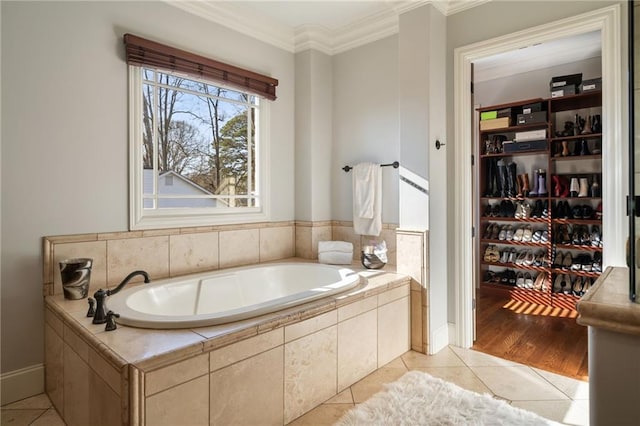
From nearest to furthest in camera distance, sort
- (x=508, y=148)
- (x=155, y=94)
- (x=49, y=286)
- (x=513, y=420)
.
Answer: (x=513, y=420)
(x=49, y=286)
(x=155, y=94)
(x=508, y=148)

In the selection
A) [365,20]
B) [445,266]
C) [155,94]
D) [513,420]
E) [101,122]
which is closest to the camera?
[513,420]

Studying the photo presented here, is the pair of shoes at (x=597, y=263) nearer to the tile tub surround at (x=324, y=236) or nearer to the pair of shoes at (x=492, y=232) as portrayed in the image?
the pair of shoes at (x=492, y=232)

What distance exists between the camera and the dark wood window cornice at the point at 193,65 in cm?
241

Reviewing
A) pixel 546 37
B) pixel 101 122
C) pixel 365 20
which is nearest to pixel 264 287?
pixel 101 122

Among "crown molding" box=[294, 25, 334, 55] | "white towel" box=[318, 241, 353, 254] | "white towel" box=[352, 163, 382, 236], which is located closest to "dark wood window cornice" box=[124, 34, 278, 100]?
"crown molding" box=[294, 25, 334, 55]

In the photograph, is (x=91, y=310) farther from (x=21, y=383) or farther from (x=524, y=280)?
(x=524, y=280)

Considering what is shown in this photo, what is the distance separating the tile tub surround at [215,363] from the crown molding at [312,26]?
6.85 ft

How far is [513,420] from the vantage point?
1818 mm

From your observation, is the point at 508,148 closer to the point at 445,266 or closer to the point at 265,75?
the point at 445,266

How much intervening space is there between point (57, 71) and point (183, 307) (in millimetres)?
1577

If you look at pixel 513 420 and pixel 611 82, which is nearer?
pixel 513 420

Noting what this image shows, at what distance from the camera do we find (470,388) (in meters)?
2.18

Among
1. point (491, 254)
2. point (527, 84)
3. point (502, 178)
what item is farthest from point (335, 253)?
point (527, 84)

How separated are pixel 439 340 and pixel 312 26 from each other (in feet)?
9.05
